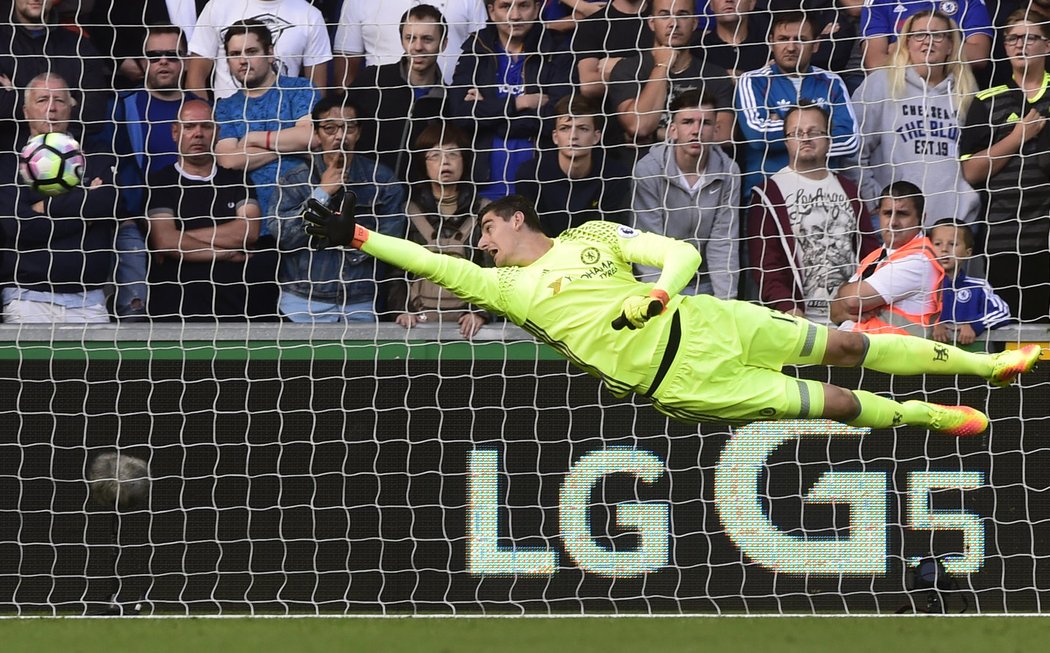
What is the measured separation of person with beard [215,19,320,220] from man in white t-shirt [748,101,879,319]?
7.69 feet

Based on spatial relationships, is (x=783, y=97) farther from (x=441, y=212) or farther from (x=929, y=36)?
(x=441, y=212)

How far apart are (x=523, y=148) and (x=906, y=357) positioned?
2433mm

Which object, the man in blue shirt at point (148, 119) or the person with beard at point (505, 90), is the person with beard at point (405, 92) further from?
the man in blue shirt at point (148, 119)

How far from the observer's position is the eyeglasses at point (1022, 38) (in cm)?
742

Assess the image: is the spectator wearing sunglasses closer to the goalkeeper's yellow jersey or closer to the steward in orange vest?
the goalkeeper's yellow jersey

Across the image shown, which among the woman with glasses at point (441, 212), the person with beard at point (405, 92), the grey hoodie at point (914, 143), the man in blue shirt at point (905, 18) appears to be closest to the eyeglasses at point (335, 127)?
the person with beard at point (405, 92)

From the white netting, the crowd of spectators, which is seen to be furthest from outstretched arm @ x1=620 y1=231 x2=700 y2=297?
the crowd of spectators

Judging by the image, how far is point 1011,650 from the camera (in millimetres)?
5422

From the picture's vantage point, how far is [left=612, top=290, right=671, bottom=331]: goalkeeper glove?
517cm

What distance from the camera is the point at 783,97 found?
7.57 m

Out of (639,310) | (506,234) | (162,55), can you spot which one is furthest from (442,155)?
(639,310)

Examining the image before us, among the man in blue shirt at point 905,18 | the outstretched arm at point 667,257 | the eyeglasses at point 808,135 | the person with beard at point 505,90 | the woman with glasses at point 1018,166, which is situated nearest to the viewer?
the outstretched arm at point 667,257

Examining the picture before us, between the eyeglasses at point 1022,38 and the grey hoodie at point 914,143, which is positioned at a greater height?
the eyeglasses at point 1022,38

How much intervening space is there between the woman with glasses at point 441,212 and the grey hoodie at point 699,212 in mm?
829
